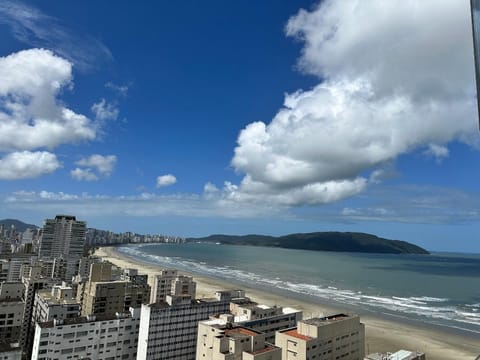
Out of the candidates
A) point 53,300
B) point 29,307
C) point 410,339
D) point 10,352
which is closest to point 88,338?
point 10,352

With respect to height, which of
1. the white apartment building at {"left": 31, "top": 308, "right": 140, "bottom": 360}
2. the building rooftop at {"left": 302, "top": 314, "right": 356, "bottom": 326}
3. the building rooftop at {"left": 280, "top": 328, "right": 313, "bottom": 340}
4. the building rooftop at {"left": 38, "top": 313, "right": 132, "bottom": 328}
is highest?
the building rooftop at {"left": 302, "top": 314, "right": 356, "bottom": 326}

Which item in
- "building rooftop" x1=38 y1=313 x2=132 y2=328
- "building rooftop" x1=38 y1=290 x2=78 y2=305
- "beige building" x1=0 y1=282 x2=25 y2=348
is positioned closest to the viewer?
"building rooftop" x1=38 y1=313 x2=132 y2=328

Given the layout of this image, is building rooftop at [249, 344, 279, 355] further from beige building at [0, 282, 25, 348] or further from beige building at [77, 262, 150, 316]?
beige building at [0, 282, 25, 348]

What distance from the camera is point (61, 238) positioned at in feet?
241

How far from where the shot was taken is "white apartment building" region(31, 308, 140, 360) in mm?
20453

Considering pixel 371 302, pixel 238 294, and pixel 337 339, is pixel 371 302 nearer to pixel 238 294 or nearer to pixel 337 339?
pixel 238 294

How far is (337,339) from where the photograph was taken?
20750 millimetres

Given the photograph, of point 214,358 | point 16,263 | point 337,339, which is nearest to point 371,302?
point 337,339

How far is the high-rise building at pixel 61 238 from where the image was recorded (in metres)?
72.6

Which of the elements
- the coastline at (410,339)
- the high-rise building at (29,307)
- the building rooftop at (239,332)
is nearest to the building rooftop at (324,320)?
the building rooftop at (239,332)

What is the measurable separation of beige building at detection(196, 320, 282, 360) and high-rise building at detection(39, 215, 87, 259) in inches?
2443

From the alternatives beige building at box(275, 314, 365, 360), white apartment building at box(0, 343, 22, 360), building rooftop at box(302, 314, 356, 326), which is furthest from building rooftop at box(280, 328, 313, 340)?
white apartment building at box(0, 343, 22, 360)

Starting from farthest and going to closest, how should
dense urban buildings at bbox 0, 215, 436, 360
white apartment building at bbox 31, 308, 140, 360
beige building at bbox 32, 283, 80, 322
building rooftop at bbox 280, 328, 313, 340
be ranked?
beige building at bbox 32, 283, 80, 322 → white apartment building at bbox 31, 308, 140, 360 → building rooftop at bbox 280, 328, 313, 340 → dense urban buildings at bbox 0, 215, 436, 360

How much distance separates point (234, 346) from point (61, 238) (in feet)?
220
